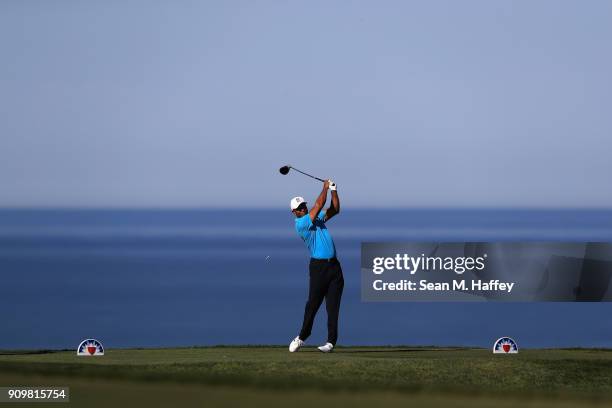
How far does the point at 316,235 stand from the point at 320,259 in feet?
0.98

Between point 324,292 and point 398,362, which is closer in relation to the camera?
point 398,362

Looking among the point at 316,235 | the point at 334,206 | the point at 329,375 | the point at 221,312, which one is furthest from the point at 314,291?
the point at 221,312

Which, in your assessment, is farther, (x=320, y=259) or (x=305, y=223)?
(x=320, y=259)

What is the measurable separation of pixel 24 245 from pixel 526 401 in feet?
283

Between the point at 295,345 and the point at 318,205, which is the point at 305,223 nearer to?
the point at 318,205

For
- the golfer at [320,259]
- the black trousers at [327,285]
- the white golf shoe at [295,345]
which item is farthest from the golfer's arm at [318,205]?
the white golf shoe at [295,345]

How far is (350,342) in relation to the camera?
105 ft

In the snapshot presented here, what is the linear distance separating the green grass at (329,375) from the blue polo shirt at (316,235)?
112 centimetres

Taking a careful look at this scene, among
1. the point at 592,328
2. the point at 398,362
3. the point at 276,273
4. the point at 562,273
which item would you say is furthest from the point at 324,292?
the point at 276,273

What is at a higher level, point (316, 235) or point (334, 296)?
point (316, 235)

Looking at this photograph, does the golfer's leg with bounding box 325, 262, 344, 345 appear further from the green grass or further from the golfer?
the green grass

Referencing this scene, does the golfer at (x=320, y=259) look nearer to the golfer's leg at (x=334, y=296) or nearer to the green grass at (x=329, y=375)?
the golfer's leg at (x=334, y=296)

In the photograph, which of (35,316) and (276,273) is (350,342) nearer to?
(35,316)

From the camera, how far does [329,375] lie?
15.5 metres
